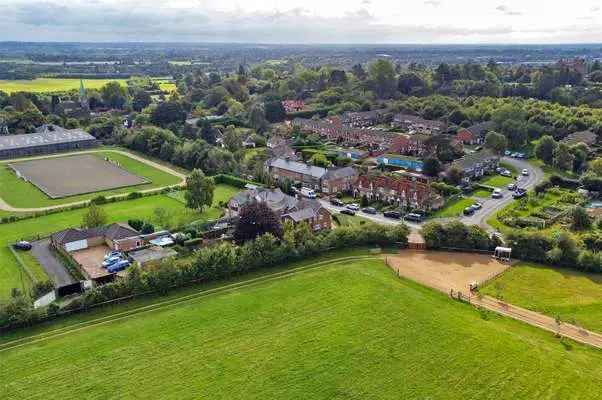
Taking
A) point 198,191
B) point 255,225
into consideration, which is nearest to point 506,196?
point 255,225

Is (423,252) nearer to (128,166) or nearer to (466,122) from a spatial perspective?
(128,166)

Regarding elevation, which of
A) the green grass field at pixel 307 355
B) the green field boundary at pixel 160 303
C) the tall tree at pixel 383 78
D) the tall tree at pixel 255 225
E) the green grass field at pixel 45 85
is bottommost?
the green field boundary at pixel 160 303

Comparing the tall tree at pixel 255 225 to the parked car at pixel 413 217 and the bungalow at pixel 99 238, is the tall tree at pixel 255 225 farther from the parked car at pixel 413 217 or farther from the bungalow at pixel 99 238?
Answer: the parked car at pixel 413 217

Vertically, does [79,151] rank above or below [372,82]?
below

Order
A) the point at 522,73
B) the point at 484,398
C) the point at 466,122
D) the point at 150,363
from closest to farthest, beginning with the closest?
the point at 484,398, the point at 150,363, the point at 466,122, the point at 522,73

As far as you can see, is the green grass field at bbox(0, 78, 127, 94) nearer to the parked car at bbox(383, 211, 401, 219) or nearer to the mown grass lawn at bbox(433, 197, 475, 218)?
the parked car at bbox(383, 211, 401, 219)

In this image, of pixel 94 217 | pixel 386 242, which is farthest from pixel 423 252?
pixel 94 217

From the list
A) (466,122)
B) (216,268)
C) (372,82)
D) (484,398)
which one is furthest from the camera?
(372,82)

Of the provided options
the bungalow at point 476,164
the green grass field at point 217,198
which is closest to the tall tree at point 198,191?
the green grass field at point 217,198
